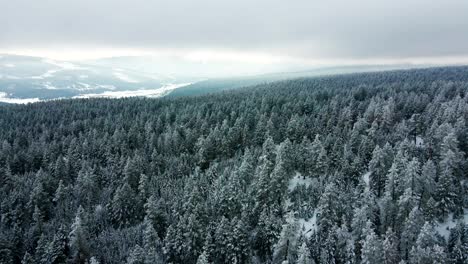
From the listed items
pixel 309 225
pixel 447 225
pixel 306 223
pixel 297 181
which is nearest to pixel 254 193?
pixel 297 181

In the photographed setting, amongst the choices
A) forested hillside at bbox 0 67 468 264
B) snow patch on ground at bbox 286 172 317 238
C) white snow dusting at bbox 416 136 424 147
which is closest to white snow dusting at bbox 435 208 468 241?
forested hillside at bbox 0 67 468 264

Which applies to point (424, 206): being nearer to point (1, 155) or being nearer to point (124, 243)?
point (124, 243)

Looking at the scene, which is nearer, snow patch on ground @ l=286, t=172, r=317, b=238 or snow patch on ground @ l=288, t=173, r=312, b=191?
snow patch on ground @ l=286, t=172, r=317, b=238

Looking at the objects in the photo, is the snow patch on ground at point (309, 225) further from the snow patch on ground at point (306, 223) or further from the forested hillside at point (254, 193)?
the forested hillside at point (254, 193)

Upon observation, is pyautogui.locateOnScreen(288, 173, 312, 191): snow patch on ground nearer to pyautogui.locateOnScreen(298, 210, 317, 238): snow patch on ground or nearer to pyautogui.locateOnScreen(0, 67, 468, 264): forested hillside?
pyautogui.locateOnScreen(0, 67, 468, 264): forested hillside

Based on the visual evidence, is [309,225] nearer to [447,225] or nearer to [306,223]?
[306,223]

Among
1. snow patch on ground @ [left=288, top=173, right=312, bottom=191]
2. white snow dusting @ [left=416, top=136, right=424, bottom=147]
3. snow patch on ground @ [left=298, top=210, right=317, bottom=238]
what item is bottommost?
snow patch on ground @ [left=298, top=210, right=317, bottom=238]

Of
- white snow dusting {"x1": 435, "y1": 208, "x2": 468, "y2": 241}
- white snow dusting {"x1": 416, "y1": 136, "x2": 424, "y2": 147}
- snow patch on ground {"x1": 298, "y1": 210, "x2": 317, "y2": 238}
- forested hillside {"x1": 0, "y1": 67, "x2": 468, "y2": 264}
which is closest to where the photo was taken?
forested hillside {"x1": 0, "y1": 67, "x2": 468, "y2": 264}
